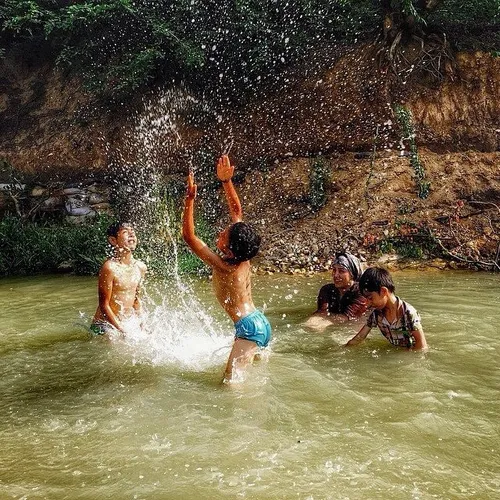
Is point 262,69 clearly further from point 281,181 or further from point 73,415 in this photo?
point 73,415

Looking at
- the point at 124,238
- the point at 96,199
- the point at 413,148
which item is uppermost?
the point at 413,148

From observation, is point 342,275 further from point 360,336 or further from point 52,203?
point 52,203

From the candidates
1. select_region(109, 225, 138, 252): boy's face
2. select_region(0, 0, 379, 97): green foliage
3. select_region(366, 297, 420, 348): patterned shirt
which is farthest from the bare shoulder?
select_region(0, 0, 379, 97): green foliage

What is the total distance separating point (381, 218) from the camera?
9.55m

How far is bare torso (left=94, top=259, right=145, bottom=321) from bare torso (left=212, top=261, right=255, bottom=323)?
A: 61.8 inches

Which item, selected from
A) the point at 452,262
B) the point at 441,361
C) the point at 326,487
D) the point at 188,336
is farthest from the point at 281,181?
the point at 326,487

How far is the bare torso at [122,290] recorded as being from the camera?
5.13 meters

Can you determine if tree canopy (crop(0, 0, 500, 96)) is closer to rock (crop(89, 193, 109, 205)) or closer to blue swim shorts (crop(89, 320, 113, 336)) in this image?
rock (crop(89, 193, 109, 205))

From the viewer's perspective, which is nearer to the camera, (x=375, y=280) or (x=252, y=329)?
(x=252, y=329)

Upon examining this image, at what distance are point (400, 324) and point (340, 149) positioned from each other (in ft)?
24.5

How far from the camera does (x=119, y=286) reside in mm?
5176

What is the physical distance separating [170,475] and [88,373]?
1944 mm

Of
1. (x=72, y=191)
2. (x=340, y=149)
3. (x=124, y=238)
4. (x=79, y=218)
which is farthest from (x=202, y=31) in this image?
(x=124, y=238)

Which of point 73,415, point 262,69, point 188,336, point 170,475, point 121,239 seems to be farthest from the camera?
point 262,69
